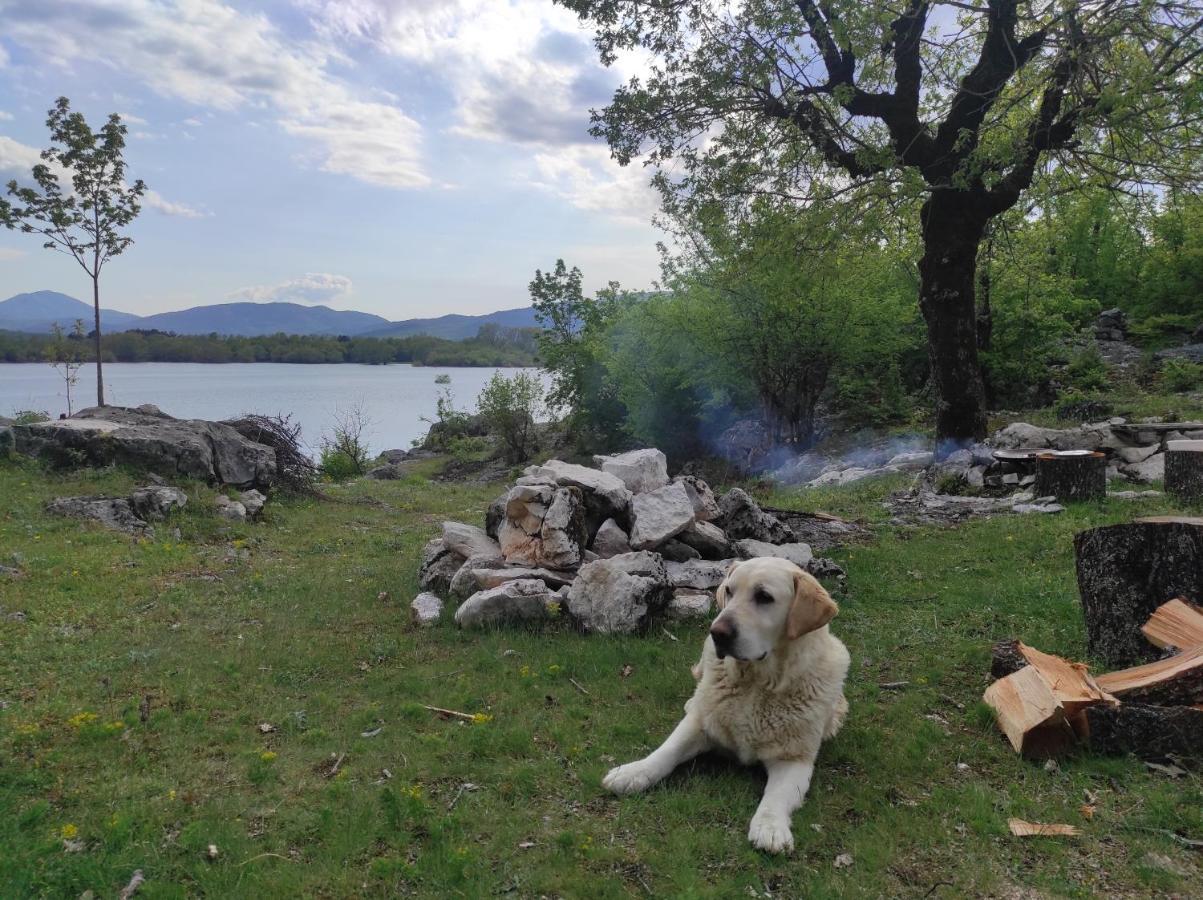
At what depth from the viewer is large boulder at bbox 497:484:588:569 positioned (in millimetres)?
8539

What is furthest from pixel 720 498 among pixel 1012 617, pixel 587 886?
pixel 587 886

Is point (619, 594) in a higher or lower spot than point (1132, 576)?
lower

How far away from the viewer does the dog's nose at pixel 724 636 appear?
14.2 ft

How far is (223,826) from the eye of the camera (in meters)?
4.08

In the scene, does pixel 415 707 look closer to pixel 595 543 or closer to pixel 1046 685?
pixel 595 543

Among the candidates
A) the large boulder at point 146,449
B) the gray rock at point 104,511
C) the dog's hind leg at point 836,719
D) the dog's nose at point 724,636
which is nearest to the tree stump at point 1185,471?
the dog's hind leg at point 836,719

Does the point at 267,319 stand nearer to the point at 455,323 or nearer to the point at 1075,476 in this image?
the point at 455,323

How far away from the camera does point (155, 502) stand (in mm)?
12453

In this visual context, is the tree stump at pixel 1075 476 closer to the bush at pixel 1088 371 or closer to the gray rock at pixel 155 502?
the bush at pixel 1088 371

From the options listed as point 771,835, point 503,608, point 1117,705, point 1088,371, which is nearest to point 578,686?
point 503,608

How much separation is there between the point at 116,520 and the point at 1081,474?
584 inches

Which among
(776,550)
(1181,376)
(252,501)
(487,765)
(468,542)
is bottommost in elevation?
(252,501)

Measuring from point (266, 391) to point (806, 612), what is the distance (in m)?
35.2

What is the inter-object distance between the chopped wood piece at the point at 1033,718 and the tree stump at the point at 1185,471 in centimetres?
740
